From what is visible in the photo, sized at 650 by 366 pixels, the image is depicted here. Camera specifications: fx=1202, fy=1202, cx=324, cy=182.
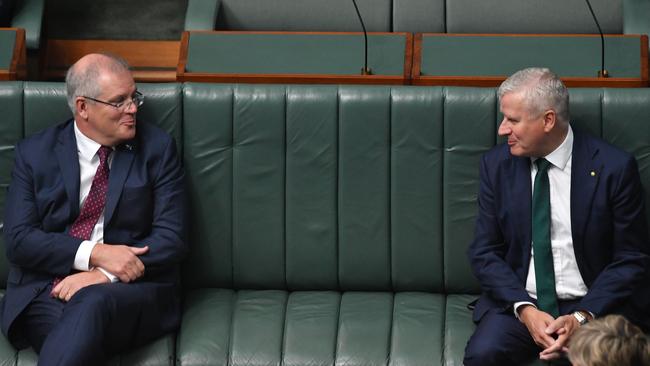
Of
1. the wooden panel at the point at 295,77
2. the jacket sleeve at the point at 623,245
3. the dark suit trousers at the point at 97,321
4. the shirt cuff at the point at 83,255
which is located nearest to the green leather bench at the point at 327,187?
the dark suit trousers at the point at 97,321

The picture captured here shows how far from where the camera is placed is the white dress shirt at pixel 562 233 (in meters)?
3.04

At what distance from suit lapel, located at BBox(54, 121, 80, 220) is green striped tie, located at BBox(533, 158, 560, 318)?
119 centimetres

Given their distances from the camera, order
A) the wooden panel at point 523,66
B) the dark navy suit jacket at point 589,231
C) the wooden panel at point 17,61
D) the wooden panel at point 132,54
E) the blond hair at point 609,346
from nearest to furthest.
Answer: the blond hair at point 609,346, the dark navy suit jacket at point 589,231, the wooden panel at point 523,66, the wooden panel at point 17,61, the wooden panel at point 132,54

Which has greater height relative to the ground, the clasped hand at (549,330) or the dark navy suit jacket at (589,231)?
the dark navy suit jacket at (589,231)

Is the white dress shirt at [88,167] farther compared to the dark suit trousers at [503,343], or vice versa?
the white dress shirt at [88,167]

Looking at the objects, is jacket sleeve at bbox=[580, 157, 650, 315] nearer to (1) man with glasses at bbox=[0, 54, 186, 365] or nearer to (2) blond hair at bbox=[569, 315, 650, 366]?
(2) blond hair at bbox=[569, 315, 650, 366]

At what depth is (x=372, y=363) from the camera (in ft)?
10.1

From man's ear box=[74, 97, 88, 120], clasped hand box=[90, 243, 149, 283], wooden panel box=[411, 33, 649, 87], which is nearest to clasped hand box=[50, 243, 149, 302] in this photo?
clasped hand box=[90, 243, 149, 283]

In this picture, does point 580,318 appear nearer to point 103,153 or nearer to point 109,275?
point 109,275

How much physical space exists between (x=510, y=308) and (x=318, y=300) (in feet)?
1.88

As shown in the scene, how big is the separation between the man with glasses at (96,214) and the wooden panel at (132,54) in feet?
4.18

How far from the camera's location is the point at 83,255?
122 inches

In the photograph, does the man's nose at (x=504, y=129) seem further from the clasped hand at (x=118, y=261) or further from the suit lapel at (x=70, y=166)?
the suit lapel at (x=70, y=166)

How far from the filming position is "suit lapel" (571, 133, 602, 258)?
3.02 metres
